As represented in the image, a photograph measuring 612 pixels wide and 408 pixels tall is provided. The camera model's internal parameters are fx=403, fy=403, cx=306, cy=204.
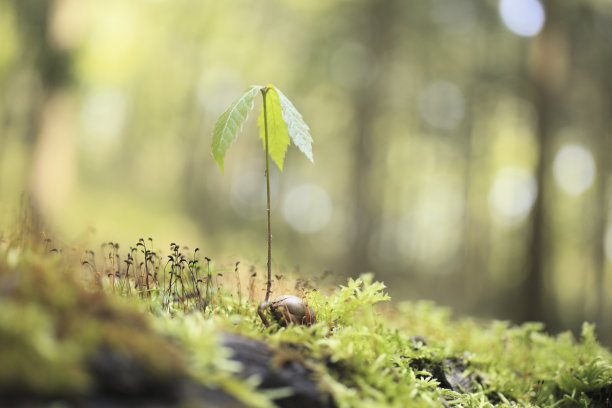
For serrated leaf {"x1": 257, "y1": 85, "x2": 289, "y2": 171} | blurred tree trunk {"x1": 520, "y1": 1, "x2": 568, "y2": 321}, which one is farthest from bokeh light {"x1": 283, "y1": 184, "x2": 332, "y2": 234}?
serrated leaf {"x1": 257, "y1": 85, "x2": 289, "y2": 171}

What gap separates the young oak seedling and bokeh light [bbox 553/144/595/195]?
857 inches

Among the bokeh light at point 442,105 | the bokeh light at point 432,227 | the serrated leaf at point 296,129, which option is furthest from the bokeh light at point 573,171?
the serrated leaf at point 296,129

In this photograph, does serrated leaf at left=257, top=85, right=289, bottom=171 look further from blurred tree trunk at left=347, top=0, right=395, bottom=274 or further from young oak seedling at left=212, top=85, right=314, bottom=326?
blurred tree trunk at left=347, top=0, right=395, bottom=274

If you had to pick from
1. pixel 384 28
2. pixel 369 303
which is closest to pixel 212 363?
pixel 369 303

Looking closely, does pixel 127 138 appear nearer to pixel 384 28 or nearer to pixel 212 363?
pixel 384 28

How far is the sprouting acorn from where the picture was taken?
2.12 meters

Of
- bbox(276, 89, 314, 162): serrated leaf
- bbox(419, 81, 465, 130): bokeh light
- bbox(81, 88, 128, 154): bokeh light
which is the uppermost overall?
bbox(81, 88, 128, 154): bokeh light

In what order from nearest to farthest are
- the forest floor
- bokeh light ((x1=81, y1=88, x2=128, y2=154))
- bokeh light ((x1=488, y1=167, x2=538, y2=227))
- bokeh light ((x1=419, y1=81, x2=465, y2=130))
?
the forest floor < bokeh light ((x1=419, y1=81, x2=465, y2=130)) < bokeh light ((x1=488, y1=167, x2=538, y2=227)) < bokeh light ((x1=81, y1=88, x2=128, y2=154))

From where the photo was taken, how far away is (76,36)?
8.38 m

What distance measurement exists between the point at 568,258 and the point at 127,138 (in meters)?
27.8

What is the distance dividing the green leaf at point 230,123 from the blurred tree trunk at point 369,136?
10513mm

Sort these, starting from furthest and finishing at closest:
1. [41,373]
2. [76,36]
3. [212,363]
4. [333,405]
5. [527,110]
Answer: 1. [527,110]
2. [76,36]
3. [333,405]
4. [212,363]
5. [41,373]

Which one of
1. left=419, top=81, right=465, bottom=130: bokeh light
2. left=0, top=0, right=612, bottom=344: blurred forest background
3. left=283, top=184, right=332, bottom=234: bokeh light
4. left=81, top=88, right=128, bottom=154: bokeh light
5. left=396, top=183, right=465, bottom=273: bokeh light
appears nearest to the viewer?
left=0, top=0, right=612, bottom=344: blurred forest background

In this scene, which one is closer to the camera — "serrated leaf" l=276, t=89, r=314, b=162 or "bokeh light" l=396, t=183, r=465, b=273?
"serrated leaf" l=276, t=89, r=314, b=162
